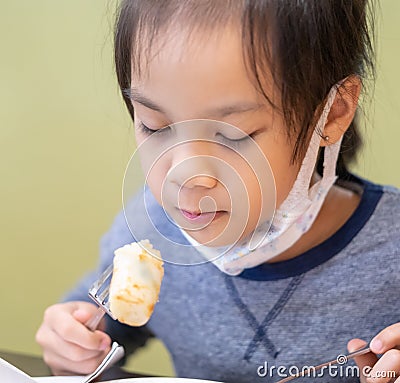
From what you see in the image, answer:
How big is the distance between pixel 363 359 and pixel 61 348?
0.31 m

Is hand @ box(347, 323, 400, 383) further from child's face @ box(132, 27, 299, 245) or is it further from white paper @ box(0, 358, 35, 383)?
white paper @ box(0, 358, 35, 383)

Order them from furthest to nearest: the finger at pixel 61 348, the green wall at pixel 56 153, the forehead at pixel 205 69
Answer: the green wall at pixel 56 153 < the finger at pixel 61 348 < the forehead at pixel 205 69

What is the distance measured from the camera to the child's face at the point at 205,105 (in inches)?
25.5

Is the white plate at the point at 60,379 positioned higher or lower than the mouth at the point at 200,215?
lower

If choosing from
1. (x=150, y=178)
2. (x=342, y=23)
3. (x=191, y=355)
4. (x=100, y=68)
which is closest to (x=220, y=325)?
(x=191, y=355)

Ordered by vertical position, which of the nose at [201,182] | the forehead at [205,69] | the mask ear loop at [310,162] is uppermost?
the forehead at [205,69]

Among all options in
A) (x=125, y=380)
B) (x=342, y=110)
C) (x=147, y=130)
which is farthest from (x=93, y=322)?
(x=342, y=110)

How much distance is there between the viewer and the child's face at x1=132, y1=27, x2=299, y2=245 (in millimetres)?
647

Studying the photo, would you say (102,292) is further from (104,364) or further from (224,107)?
(224,107)

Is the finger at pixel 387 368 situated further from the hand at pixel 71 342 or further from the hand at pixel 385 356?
the hand at pixel 71 342

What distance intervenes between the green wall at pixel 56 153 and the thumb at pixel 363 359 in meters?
0.43

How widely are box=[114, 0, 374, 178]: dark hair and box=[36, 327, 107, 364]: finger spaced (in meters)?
0.27

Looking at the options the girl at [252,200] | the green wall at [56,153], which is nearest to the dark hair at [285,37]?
the girl at [252,200]

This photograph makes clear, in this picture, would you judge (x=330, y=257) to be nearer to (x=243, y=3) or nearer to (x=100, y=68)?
(x=243, y=3)
